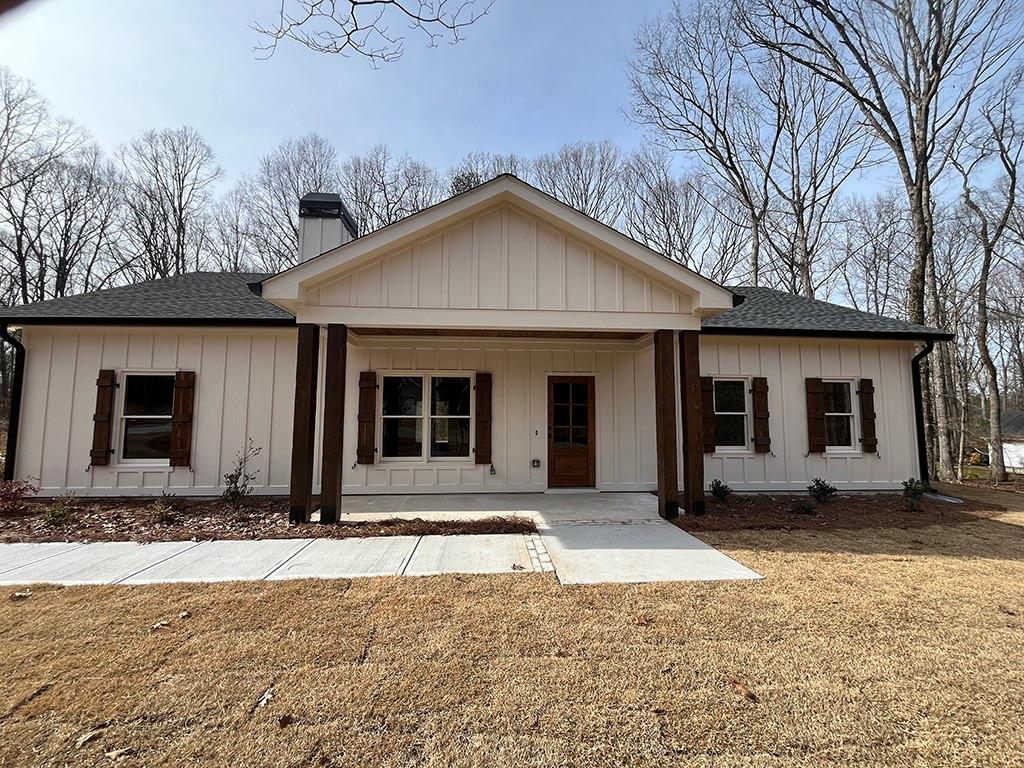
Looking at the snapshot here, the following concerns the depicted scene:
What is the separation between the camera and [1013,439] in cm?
2178

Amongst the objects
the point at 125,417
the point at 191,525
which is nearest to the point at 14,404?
the point at 125,417

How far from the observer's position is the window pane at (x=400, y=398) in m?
7.68

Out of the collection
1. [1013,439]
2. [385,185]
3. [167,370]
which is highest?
[385,185]

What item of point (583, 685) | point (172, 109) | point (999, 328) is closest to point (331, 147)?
point (172, 109)

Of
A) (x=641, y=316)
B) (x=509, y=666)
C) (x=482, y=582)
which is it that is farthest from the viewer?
(x=641, y=316)

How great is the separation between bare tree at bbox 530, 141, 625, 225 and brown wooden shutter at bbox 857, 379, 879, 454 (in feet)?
46.4

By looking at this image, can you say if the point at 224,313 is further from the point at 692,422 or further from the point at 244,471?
the point at 692,422

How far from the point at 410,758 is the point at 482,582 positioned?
191 centimetres

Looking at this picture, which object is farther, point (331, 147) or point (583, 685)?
point (331, 147)

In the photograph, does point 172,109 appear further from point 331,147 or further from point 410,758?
point 331,147

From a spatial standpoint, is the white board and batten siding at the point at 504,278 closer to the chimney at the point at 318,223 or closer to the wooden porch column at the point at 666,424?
the wooden porch column at the point at 666,424

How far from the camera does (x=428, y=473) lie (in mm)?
7605

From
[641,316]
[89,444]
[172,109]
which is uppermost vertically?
[172,109]

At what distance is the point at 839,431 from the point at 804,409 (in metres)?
0.77
